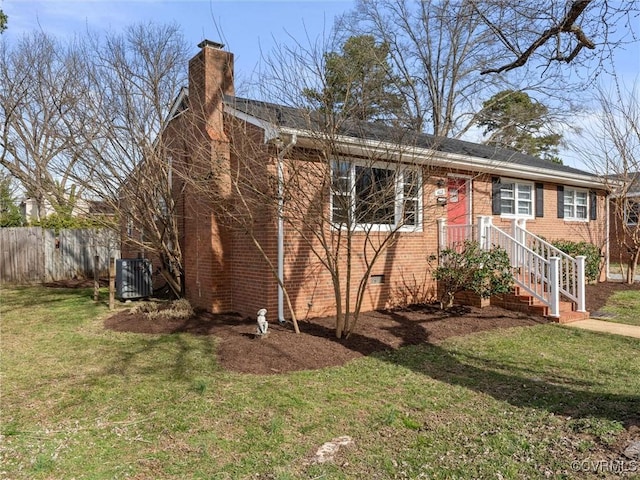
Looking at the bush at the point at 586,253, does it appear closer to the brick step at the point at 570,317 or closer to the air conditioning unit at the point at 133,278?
the brick step at the point at 570,317

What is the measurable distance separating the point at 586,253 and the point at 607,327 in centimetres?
488

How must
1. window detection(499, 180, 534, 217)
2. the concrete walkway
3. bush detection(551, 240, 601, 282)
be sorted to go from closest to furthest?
the concrete walkway, bush detection(551, 240, 601, 282), window detection(499, 180, 534, 217)

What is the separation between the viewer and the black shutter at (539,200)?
1303cm

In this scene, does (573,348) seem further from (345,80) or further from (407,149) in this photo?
(345,80)

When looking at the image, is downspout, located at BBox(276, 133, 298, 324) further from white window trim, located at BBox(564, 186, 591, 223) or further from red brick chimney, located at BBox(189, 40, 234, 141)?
white window trim, located at BBox(564, 186, 591, 223)

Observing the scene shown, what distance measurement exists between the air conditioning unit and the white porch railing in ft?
23.1

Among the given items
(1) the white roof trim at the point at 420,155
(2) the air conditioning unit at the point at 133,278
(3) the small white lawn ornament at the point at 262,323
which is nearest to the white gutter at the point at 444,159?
(1) the white roof trim at the point at 420,155

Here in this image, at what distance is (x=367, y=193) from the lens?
7.00 m

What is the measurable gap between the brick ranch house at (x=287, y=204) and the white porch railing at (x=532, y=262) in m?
0.05

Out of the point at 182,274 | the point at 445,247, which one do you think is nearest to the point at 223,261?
the point at 182,274

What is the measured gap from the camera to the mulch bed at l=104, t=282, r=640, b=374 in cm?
602

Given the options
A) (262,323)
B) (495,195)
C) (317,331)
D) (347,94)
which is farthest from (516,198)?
(262,323)

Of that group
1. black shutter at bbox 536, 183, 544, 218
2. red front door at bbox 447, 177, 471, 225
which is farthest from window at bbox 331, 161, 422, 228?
black shutter at bbox 536, 183, 544, 218

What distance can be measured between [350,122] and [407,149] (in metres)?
Result: 0.98
